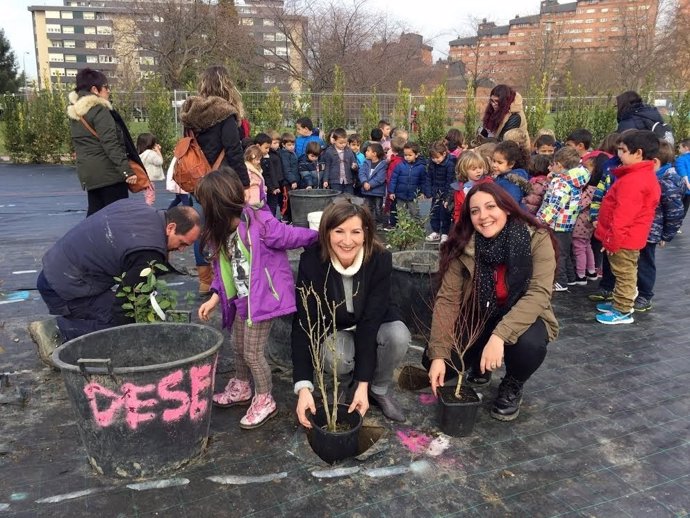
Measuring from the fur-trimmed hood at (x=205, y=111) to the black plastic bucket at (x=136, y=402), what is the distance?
74.4 inches

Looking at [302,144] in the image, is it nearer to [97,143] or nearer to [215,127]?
[97,143]

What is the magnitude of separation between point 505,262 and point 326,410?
3.71 feet

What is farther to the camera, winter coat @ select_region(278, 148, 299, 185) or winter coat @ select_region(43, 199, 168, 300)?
winter coat @ select_region(278, 148, 299, 185)

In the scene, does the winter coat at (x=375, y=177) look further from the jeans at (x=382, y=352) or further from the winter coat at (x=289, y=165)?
the jeans at (x=382, y=352)

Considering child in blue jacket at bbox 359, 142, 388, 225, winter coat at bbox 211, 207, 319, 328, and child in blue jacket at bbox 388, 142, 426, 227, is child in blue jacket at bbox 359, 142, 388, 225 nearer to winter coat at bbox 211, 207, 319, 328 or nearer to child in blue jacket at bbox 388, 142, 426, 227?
child in blue jacket at bbox 388, 142, 426, 227

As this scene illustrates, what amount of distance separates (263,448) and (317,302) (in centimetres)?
69

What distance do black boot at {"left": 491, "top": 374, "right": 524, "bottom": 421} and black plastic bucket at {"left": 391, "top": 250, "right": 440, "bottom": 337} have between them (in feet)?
2.83

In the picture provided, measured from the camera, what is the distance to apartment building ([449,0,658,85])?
107 feet

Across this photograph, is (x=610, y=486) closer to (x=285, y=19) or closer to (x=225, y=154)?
(x=225, y=154)

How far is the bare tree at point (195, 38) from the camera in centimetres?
2439

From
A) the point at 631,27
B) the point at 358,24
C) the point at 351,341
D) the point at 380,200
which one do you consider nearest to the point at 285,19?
the point at 358,24

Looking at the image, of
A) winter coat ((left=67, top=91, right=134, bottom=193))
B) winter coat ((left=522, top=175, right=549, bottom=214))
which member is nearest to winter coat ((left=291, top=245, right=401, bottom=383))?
winter coat ((left=67, top=91, right=134, bottom=193))

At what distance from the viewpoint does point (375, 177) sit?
7188 mm

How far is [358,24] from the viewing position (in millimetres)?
26734
